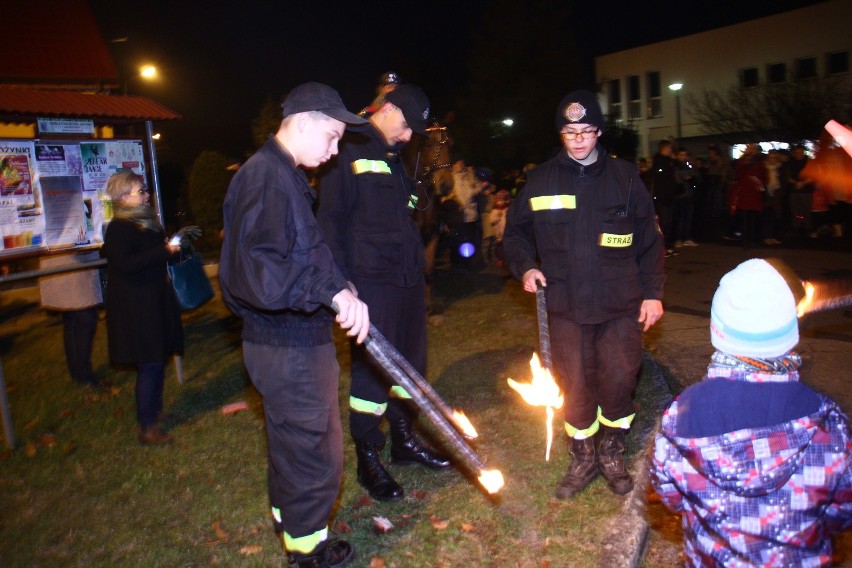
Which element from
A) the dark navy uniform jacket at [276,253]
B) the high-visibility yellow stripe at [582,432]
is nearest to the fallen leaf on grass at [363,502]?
the high-visibility yellow stripe at [582,432]

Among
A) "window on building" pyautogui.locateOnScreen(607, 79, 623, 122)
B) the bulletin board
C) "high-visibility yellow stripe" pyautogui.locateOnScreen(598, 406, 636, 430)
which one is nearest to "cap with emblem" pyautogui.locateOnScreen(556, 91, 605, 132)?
"high-visibility yellow stripe" pyautogui.locateOnScreen(598, 406, 636, 430)

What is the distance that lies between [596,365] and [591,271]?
1.99ft

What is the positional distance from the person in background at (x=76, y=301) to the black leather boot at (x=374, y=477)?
11.4 feet

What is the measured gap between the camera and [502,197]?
533 inches

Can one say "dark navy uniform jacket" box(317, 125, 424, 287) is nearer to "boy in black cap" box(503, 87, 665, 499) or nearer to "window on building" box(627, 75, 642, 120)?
"boy in black cap" box(503, 87, 665, 499)

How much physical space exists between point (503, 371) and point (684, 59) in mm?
34087

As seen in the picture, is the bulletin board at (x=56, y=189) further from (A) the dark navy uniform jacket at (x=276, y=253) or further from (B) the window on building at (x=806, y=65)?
(B) the window on building at (x=806, y=65)

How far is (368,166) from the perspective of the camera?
160 inches

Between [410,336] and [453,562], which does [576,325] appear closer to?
[410,336]

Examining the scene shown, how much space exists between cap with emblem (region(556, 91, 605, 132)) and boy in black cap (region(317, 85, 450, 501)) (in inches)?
31.2

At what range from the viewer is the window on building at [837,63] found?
29203 mm

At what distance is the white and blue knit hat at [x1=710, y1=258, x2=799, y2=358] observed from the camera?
87.7 inches

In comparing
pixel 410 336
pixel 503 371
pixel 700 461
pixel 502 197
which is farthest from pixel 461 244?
pixel 700 461

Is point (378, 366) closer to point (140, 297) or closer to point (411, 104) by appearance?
point (411, 104)
